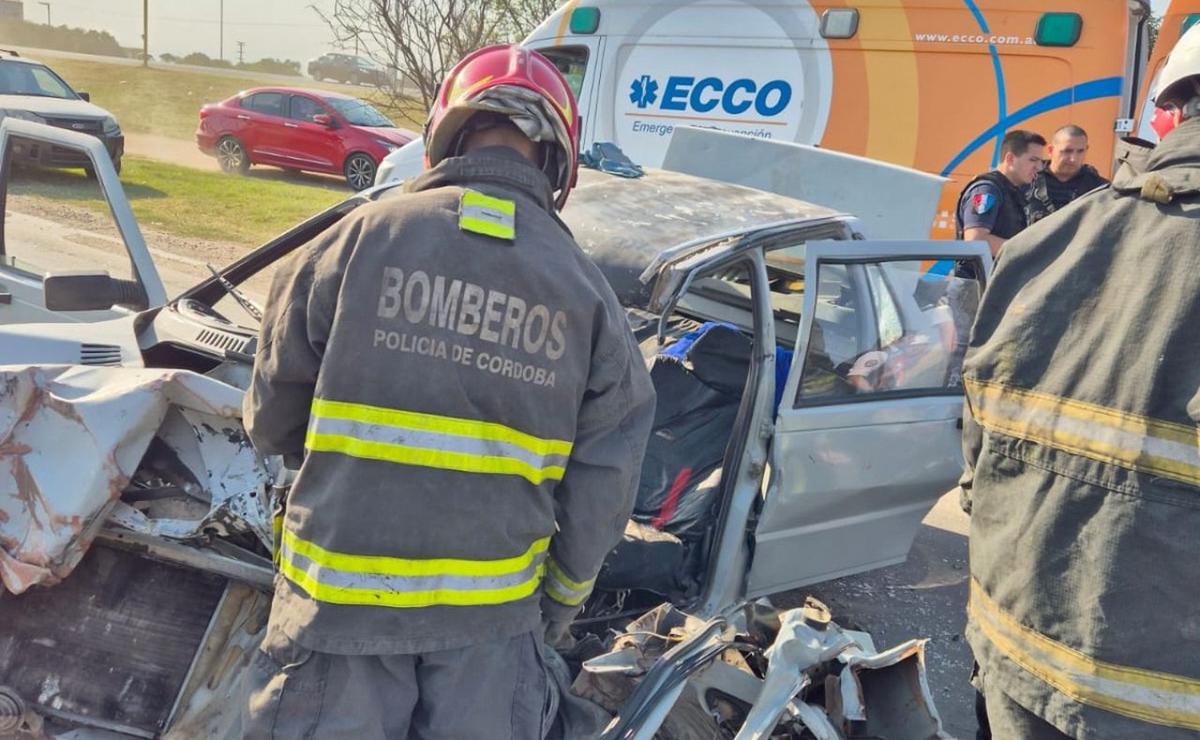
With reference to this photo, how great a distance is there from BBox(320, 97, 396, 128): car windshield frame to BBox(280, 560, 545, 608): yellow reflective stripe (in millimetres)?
15631

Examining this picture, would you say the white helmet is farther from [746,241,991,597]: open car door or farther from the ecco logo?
the ecco logo

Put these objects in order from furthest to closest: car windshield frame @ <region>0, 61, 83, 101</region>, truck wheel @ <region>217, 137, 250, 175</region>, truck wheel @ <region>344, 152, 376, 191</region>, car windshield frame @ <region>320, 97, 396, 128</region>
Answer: truck wheel @ <region>217, 137, 250, 175</region>
car windshield frame @ <region>320, 97, 396, 128</region>
truck wheel @ <region>344, 152, 376, 191</region>
car windshield frame @ <region>0, 61, 83, 101</region>

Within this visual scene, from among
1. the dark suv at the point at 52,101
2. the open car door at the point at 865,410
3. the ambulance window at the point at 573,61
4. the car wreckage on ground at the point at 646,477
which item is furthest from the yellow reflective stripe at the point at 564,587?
the dark suv at the point at 52,101

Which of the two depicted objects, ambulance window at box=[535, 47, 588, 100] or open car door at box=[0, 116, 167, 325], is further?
ambulance window at box=[535, 47, 588, 100]

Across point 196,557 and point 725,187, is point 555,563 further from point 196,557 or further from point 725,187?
point 725,187

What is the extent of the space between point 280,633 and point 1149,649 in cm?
149

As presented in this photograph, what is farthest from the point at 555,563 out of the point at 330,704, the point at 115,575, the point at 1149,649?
the point at 115,575

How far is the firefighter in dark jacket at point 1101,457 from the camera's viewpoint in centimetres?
154

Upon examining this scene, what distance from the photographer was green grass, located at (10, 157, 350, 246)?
11.1 meters

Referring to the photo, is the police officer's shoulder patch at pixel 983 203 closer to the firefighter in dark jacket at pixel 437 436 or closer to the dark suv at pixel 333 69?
the firefighter in dark jacket at pixel 437 436

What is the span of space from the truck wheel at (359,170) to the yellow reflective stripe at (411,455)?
14917mm

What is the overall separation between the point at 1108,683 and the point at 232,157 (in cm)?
1781

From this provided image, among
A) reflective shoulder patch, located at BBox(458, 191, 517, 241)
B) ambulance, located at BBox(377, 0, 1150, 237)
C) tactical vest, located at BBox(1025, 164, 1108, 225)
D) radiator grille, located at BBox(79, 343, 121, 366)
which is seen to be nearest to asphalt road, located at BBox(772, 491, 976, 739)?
tactical vest, located at BBox(1025, 164, 1108, 225)

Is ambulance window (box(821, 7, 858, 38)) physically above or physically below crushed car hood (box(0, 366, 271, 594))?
above
